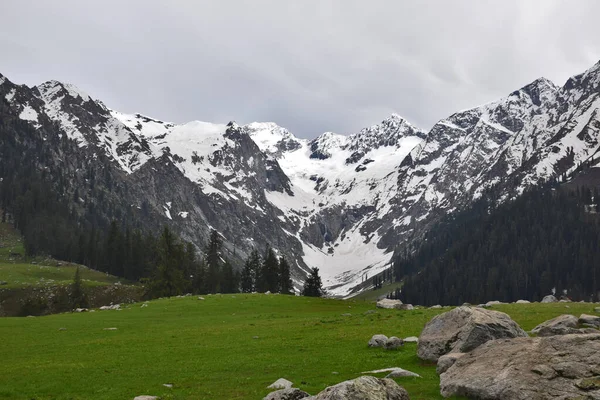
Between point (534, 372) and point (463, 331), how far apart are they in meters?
8.11

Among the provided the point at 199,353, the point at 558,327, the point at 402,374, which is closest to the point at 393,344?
the point at 402,374

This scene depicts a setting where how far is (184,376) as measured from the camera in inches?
A: 1122

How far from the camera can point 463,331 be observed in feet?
81.1

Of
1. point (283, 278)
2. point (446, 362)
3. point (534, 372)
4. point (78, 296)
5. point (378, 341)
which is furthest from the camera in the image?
point (283, 278)

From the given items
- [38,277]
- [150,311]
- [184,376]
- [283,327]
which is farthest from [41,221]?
[184,376]

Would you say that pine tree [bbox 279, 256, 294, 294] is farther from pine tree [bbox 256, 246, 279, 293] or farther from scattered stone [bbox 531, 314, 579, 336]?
scattered stone [bbox 531, 314, 579, 336]

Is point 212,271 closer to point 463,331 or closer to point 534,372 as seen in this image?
point 463,331

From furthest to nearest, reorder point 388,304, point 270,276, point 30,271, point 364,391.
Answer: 1. point 270,276
2. point 30,271
3. point 388,304
4. point 364,391

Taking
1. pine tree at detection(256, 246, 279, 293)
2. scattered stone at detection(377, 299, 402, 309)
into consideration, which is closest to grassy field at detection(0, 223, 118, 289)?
pine tree at detection(256, 246, 279, 293)

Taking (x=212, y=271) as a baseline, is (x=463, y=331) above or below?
below

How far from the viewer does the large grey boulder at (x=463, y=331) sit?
938 inches

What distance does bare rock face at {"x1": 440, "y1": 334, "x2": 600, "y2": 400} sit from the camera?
15.7 meters

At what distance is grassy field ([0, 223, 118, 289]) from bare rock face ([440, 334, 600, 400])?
108m

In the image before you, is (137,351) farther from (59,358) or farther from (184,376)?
(184,376)
